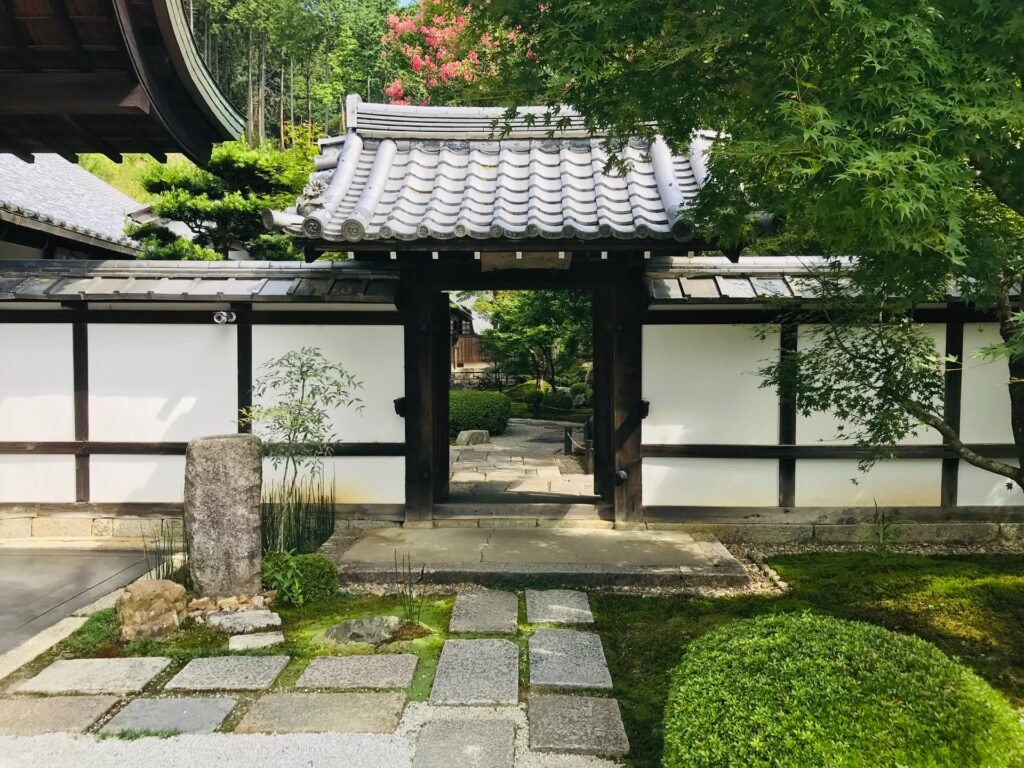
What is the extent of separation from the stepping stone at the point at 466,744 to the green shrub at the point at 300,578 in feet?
6.67

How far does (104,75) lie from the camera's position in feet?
17.0

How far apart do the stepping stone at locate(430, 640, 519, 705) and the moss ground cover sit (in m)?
0.58

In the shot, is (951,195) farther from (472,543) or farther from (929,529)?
(929,529)

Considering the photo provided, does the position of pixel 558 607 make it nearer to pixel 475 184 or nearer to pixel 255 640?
pixel 255 640

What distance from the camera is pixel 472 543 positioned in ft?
19.9

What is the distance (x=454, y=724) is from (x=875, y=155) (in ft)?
A: 9.81

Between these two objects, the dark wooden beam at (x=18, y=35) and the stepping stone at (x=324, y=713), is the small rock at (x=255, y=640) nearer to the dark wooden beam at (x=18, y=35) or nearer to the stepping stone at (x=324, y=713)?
the stepping stone at (x=324, y=713)

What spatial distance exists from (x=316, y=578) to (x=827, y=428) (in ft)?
16.1

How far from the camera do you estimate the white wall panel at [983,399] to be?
21.6ft

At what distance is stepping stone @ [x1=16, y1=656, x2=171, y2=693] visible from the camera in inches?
145

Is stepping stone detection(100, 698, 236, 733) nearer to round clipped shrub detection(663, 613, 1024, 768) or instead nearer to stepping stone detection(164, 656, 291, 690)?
stepping stone detection(164, 656, 291, 690)

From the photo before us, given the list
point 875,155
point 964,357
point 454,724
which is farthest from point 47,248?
point 964,357

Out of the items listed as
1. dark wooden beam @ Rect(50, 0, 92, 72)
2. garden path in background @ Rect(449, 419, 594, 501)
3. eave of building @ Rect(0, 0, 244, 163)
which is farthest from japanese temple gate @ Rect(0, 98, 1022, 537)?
dark wooden beam @ Rect(50, 0, 92, 72)

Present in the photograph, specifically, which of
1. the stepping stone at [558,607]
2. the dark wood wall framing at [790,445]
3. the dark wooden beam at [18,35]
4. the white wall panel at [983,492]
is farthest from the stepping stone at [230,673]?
the white wall panel at [983,492]
